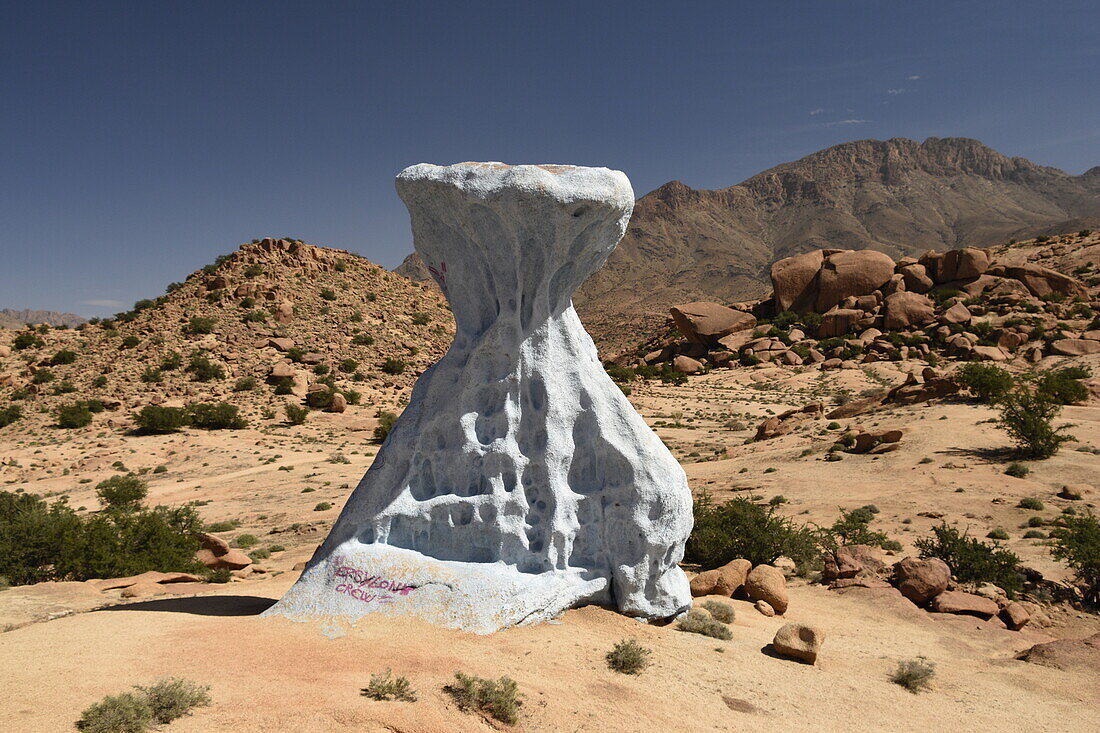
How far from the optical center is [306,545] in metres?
12.0

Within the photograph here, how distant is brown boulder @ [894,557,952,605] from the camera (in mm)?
8578

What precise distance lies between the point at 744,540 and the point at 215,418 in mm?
22652

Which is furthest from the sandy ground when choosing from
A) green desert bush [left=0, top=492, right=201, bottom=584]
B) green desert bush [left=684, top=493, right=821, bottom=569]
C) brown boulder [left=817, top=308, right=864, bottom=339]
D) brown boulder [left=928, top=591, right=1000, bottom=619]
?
brown boulder [left=817, top=308, right=864, bottom=339]

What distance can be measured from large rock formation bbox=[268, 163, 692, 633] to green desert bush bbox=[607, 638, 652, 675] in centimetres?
79

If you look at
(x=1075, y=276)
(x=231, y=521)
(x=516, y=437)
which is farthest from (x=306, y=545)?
(x=1075, y=276)

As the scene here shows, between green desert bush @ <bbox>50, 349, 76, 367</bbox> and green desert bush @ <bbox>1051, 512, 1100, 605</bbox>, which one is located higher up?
green desert bush @ <bbox>50, 349, 76, 367</bbox>

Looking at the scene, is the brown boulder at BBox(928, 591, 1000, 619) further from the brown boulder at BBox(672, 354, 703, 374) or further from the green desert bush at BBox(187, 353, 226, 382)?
the green desert bush at BBox(187, 353, 226, 382)

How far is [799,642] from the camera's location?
6117 mm

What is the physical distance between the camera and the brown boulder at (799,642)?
6062 mm

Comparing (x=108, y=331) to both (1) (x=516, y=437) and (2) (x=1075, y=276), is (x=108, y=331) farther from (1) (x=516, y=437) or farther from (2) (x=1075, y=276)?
(2) (x=1075, y=276)

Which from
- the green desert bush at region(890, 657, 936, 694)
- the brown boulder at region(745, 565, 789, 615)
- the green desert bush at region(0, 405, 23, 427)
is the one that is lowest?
the green desert bush at region(890, 657, 936, 694)

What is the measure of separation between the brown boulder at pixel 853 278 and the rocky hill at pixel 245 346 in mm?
25798

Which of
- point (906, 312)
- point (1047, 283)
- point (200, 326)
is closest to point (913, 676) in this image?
point (200, 326)

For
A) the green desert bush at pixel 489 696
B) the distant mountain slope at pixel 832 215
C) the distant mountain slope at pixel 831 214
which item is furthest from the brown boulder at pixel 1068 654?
the distant mountain slope at pixel 831 214
